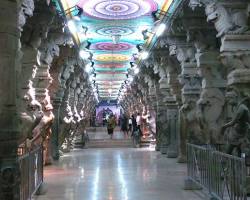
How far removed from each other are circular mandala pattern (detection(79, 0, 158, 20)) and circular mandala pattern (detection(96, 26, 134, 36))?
5.13 feet

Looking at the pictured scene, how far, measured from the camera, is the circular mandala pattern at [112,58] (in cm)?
2358

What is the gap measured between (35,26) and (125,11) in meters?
4.32

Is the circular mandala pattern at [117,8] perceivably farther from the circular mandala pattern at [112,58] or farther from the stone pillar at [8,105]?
the stone pillar at [8,105]

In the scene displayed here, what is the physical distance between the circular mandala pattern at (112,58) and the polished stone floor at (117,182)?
8666 millimetres

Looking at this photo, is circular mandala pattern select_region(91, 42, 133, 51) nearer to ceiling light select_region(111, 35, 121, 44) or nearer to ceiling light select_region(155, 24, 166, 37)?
ceiling light select_region(111, 35, 121, 44)

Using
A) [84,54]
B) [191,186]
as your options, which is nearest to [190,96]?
[191,186]

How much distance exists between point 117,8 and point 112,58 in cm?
1026

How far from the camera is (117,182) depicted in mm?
11398

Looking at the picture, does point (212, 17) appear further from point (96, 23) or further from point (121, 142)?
point (121, 142)

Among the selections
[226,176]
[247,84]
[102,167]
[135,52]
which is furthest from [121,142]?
[226,176]

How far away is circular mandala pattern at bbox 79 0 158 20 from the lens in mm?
13615

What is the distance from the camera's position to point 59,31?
14.2 metres

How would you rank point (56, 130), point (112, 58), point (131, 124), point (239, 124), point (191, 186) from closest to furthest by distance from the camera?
point (239, 124), point (191, 186), point (56, 130), point (112, 58), point (131, 124)

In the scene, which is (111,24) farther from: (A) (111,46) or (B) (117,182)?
(B) (117,182)
